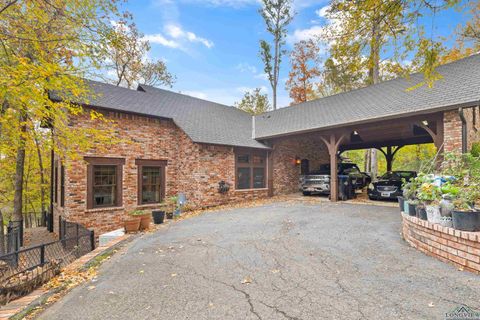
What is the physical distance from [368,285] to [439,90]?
27.9 feet

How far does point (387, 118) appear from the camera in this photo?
8664mm

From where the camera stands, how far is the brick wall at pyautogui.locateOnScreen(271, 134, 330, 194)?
1366cm

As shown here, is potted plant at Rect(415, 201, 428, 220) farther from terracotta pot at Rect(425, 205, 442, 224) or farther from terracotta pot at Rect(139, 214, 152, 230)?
terracotta pot at Rect(139, 214, 152, 230)

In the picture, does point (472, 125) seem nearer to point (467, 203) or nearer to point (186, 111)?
point (467, 203)

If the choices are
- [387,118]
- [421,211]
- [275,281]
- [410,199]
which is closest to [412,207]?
[421,211]

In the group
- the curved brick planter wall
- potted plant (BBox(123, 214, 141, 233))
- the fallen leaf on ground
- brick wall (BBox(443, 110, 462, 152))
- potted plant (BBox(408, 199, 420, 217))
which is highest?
brick wall (BBox(443, 110, 462, 152))

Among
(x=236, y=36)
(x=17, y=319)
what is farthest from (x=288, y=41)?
(x=17, y=319)

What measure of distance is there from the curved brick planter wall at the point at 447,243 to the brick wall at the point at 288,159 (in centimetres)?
838

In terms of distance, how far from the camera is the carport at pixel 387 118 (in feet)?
24.4

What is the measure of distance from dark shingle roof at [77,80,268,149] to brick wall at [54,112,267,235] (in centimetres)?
39

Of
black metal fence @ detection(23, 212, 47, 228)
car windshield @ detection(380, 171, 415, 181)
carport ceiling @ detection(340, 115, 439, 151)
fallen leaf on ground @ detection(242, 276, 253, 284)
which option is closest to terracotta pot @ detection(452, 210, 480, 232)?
fallen leaf on ground @ detection(242, 276, 253, 284)

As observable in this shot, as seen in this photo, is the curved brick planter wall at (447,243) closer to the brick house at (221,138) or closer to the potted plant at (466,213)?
the potted plant at (466,213)

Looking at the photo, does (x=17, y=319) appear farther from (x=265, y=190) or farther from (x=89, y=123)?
(x=265, y=190)

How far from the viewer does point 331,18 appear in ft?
14.3
